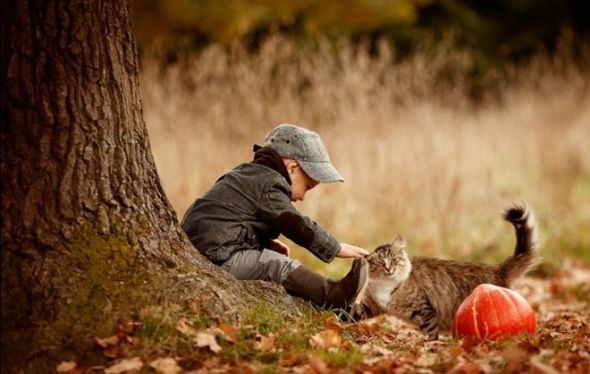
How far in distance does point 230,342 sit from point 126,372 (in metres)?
0.49

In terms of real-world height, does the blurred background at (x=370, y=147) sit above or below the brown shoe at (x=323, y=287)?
above

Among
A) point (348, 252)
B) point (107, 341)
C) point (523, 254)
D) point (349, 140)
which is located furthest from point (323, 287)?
point (349, 140)

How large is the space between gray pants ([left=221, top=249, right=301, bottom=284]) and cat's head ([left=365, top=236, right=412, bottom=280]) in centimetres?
95

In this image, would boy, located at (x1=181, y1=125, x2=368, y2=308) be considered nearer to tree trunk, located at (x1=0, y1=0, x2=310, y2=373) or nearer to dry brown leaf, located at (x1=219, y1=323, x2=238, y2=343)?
tree trunk, located at (x1=0, y1=0, x2=310, y2=373)

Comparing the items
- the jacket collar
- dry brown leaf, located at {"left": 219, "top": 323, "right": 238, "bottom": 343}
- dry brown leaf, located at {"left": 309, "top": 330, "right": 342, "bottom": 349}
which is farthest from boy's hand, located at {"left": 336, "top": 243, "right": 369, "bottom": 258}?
dry brown leaf, located at {"left": 219, "top": 323, "right": 238, "bottom": 343}

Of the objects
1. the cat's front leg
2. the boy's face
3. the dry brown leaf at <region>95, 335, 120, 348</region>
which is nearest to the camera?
the dry brown leaf at <region>95, 335, 120, 348</region>

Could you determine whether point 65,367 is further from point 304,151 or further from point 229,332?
point 304,151

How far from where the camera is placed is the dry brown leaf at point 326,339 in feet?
12.1

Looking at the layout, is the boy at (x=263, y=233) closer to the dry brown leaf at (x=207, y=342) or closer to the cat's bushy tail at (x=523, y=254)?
the dry brown leaf at (x=207, y=342)

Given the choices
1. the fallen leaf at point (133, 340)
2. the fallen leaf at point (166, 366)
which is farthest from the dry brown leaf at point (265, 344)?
the fallen leaf at point (133, 340)

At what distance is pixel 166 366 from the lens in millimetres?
3314

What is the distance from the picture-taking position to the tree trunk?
11.4ft

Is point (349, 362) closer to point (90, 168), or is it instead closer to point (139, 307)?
point (139, 307)

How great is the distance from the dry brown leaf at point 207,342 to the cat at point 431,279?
6.37 feet
